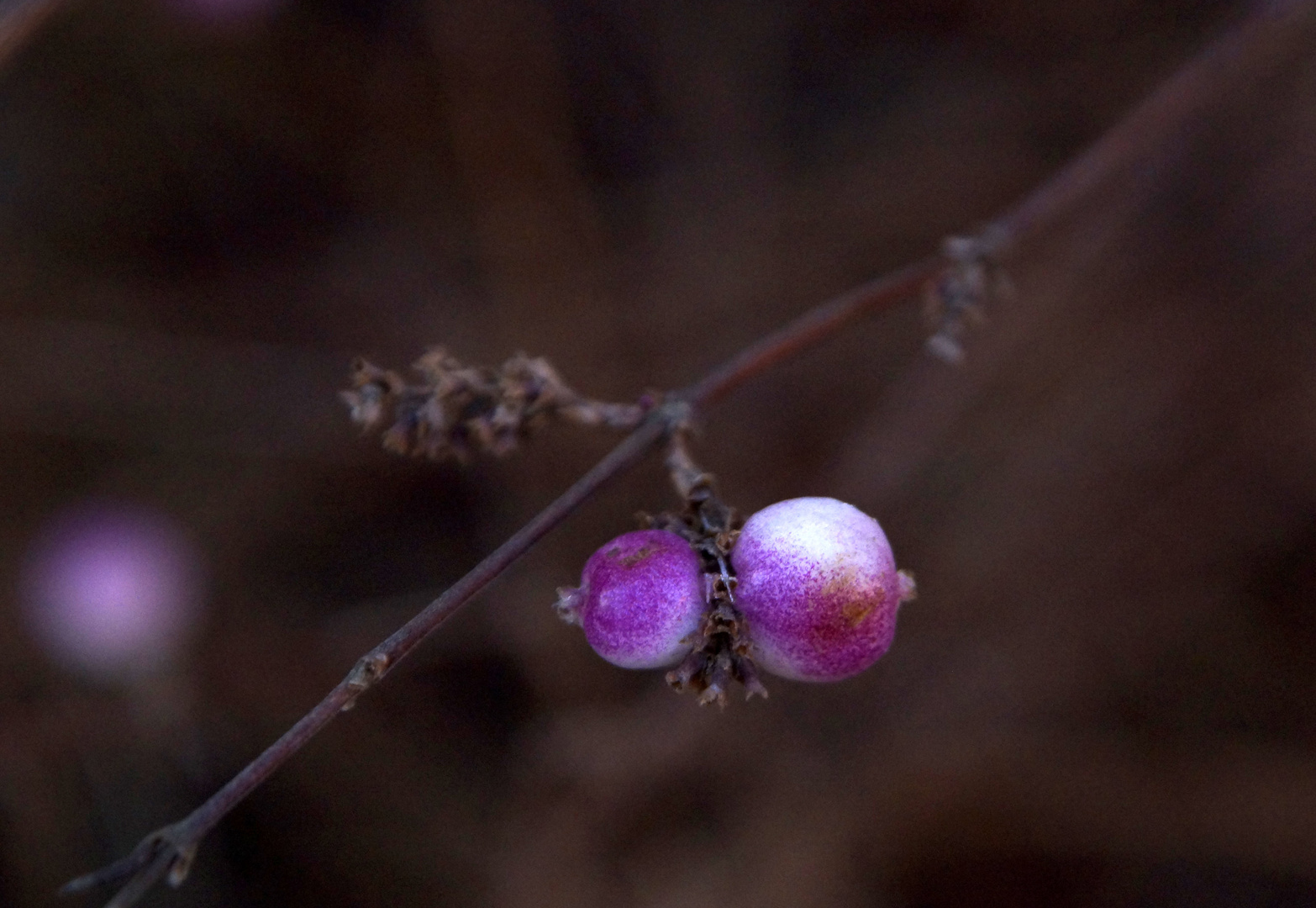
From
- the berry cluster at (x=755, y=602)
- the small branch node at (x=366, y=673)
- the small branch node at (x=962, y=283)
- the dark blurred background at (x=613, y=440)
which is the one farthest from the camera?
the dark blurred background at (x=613, y=440)

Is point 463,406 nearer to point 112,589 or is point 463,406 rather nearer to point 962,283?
point 962,283

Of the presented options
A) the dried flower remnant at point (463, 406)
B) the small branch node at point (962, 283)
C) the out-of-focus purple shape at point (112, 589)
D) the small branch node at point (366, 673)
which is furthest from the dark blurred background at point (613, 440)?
the small branch node at point (366, 673)

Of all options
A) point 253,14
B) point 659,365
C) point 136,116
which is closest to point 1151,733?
point 659,365

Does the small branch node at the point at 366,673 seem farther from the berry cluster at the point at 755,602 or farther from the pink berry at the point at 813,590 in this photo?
the pink berry at the point at 813,590

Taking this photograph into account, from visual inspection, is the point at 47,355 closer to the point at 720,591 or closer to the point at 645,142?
the point at 645,142

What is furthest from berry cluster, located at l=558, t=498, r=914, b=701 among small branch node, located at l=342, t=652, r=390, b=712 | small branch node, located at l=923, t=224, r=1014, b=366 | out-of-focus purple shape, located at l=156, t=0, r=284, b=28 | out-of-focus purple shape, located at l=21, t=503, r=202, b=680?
out-of-focus purple shape, located at l=156, t=0, r=284, b=28

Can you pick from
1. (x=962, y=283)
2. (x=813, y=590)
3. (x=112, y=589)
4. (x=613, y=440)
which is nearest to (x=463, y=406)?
(x=813, y=590)
